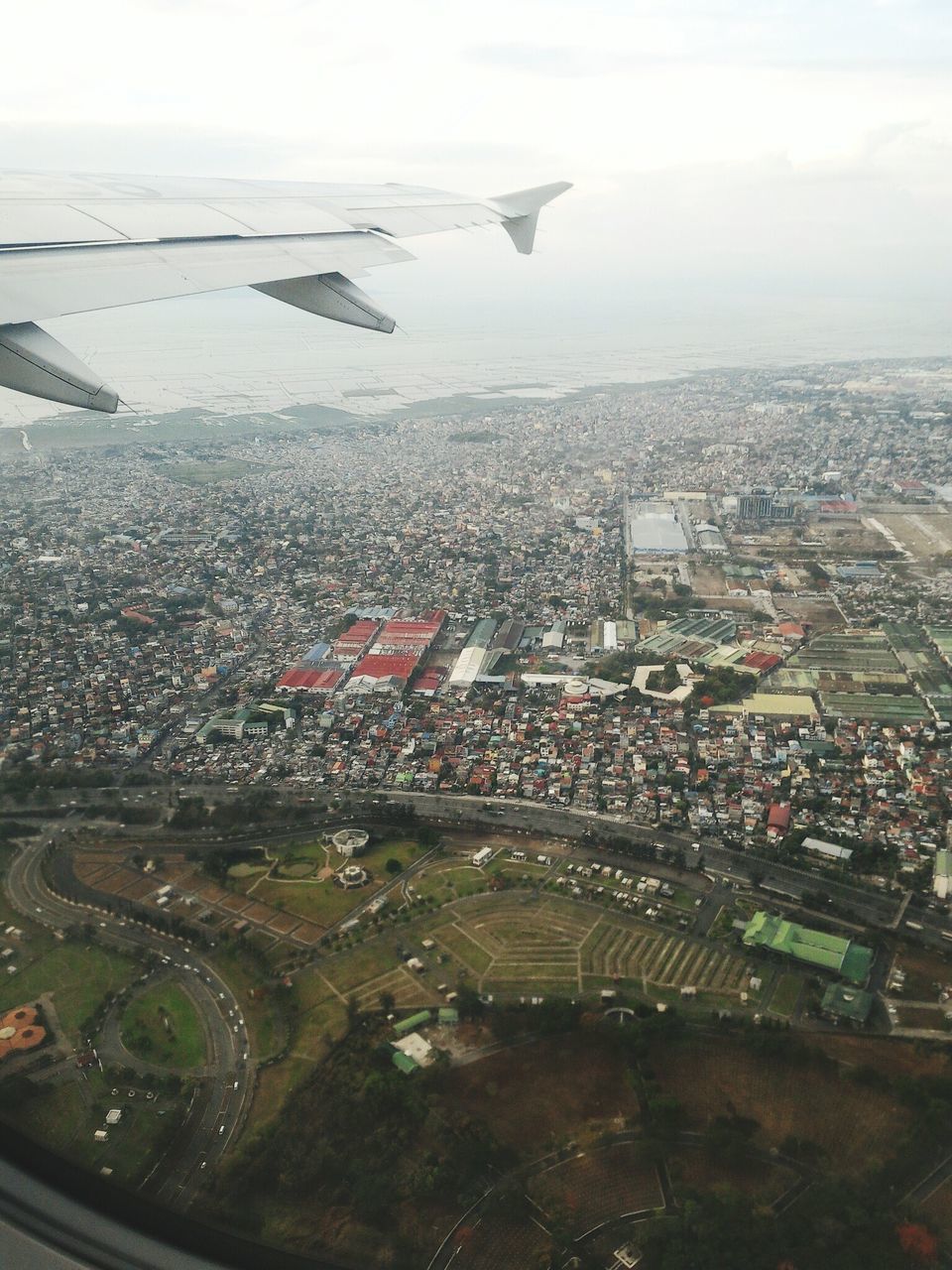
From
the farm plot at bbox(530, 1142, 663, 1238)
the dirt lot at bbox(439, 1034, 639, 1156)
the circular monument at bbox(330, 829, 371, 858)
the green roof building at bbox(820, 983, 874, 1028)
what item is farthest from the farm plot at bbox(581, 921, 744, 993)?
the circular monument at bbox(330, 829, 371, 858)

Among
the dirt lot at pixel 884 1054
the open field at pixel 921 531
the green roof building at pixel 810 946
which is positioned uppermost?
the open field at pixel 921 531

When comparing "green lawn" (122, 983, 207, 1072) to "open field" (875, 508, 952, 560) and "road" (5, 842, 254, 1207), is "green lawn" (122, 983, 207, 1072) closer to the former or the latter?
"road" (5, 842, 254, 1207)

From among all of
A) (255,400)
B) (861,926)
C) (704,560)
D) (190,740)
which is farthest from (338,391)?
(861,926)

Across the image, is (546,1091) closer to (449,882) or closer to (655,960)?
(655,960)

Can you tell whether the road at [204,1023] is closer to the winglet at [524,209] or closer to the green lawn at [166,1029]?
the green lawn at [166,1029]

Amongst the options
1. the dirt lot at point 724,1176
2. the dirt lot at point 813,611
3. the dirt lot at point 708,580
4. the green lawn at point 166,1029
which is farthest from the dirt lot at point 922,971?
the dirt lot at point 708,580

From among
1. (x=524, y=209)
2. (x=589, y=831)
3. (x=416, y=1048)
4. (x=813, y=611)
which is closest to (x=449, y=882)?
(x=589, y=831)

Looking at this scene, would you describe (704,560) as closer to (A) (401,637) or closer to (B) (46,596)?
(A) (401,637)
